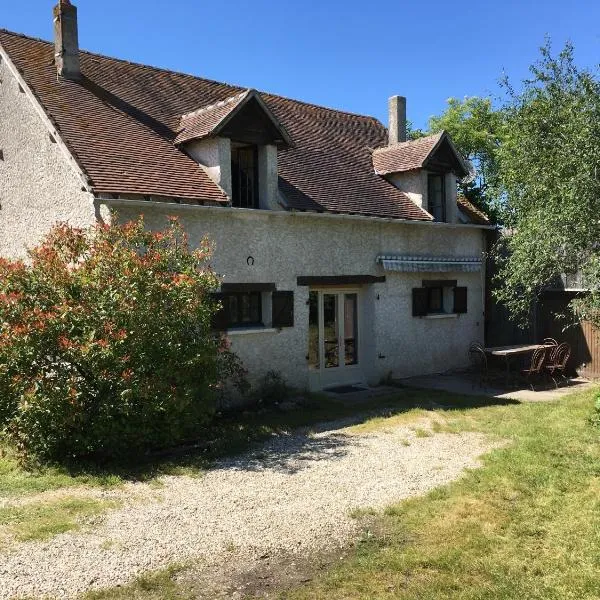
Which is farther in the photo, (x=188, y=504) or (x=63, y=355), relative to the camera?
(x=63, y=355)

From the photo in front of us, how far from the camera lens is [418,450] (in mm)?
10078

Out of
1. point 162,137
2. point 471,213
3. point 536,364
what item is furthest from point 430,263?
point 162,137

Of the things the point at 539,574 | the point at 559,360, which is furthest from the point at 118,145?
the point at 559,360

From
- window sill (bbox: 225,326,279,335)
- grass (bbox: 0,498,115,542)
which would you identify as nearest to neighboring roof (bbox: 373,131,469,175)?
window sill (bbox: 225,326,279,335)

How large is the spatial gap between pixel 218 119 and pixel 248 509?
907 centimetres

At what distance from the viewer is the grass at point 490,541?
5.38 meters

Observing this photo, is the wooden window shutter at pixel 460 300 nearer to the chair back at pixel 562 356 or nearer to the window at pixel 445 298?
the window at pixel 445 298

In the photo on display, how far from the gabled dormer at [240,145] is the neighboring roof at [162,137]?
0.37 m

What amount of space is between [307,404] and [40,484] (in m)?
6.50

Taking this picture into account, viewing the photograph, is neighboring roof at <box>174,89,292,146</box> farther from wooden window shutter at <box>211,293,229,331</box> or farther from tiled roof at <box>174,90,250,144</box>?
wooden window shutter at <box>211,293,229,331</box>

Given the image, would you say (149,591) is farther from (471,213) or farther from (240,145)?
(471,213)

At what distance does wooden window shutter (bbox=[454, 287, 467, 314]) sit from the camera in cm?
1869

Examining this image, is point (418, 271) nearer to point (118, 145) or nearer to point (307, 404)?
point (307, 404)

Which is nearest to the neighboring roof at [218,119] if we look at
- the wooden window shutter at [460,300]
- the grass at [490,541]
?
the wooden window shutter at [460,300]
